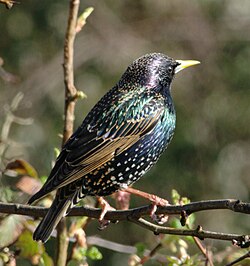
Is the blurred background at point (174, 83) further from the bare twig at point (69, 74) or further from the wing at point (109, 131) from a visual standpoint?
the bare twig at point (69, 74)

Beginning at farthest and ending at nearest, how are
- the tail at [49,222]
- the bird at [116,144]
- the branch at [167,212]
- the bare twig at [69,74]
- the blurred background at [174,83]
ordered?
the blurred background at [174,83]
the bird at [116,144]
the bare twig at [69,74]
the tail at [49,222]
the branch at [167,212]

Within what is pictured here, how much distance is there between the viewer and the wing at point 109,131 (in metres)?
3.82

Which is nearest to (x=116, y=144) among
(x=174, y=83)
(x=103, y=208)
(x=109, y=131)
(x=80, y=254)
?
(x=109, y=131)

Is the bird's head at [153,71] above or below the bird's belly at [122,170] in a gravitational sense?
above

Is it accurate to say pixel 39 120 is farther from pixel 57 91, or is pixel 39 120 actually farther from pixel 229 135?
pixel 229 135

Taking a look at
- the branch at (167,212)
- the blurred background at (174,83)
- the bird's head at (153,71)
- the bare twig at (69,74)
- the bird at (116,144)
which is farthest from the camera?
the blurred background at (174,83)

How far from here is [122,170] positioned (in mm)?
3902

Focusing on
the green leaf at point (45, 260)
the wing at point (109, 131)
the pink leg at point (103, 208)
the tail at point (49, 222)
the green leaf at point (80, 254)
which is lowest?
the green leaf at point (45, 260)

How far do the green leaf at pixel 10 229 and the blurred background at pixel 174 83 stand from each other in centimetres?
295

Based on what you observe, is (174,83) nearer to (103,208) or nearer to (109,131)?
(109,131)

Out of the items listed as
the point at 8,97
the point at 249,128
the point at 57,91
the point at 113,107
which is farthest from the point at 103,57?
the point at 113,107

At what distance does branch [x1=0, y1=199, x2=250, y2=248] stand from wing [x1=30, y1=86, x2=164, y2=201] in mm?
385

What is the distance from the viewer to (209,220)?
21.8 ft

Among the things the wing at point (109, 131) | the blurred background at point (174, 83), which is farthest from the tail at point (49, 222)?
the blurred background at point (174, 83)
